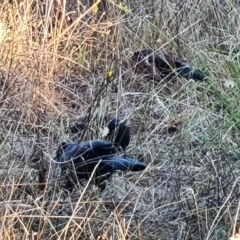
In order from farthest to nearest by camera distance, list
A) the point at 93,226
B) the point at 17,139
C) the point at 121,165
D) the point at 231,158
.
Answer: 1. the point at 17,139
2. the point at 231,158
3. the point at 121,165
4. the point at 93,226

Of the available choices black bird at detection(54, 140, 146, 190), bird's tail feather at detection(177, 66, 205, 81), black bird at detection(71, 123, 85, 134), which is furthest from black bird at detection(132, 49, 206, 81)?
black bird at detection(54, 140, 146, 190)

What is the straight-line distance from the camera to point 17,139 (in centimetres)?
324

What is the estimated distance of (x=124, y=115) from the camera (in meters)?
3.78

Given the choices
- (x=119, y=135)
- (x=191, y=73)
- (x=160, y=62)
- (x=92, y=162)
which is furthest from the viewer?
(x=160, y=62)

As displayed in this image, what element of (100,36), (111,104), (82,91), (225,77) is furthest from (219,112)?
(100,36)

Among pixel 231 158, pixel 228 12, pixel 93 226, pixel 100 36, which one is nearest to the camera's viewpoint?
pixel 93 226

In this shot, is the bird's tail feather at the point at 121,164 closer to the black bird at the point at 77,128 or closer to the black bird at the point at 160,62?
the black bird at the point at 77,128

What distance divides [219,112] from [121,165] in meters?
0.97

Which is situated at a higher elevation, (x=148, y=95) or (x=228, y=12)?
(x=228, y=12)

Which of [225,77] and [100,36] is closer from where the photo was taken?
[225,77]

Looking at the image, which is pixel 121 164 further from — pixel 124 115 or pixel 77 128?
pixel 124 115

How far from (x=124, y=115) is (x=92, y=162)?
1.02 metres

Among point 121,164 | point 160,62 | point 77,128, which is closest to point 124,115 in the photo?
point 77,128

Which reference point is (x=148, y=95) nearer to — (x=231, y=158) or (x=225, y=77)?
(x=225, y=77)
